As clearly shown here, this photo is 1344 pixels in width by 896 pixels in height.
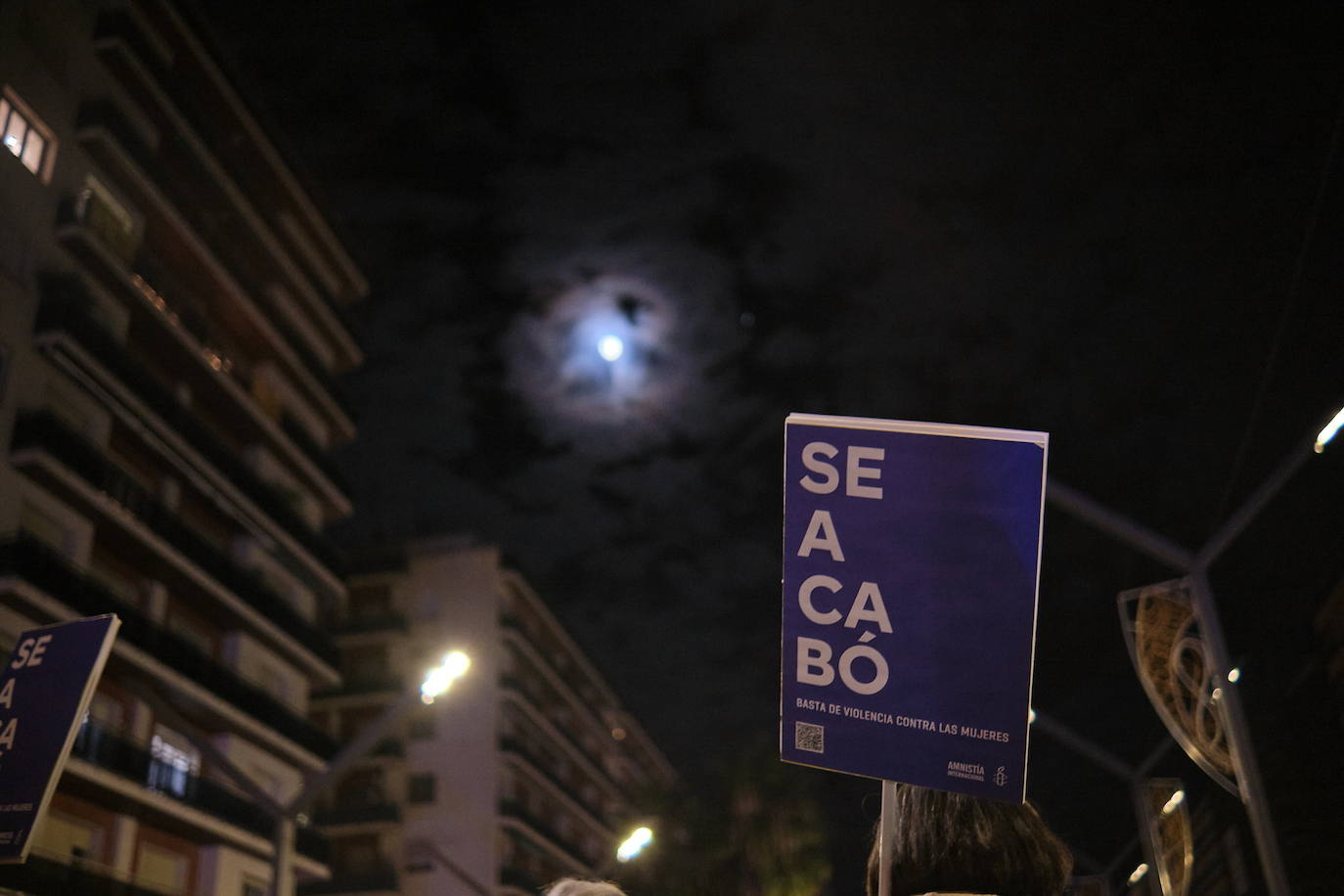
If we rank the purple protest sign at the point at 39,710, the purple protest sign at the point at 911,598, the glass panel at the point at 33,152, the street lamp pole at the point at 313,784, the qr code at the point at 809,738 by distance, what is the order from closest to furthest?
the purple protest sign at the point at 911,598, the qr code at the point at 809,738, the purple protest sign at the point at 39,710, the street lamp pole at the point at 313,784, the glass panel at the point at 33,152

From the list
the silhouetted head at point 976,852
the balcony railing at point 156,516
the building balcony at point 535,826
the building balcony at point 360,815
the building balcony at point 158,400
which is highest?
→ the building balcony at point 158,400

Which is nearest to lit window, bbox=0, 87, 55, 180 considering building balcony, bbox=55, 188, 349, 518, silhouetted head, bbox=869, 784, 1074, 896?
building balcony, bbox=55, 188, 349, 518

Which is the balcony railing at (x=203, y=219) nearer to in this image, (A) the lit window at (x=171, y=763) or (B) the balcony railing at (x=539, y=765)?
(A) the lit window at (x=171, y=763)

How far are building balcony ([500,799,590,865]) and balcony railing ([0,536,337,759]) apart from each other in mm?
19983

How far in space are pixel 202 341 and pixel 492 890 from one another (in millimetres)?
29181

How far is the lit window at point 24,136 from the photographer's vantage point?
24859 millimetres

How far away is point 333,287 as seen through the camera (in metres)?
41.2

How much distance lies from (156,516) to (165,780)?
19.8 feet

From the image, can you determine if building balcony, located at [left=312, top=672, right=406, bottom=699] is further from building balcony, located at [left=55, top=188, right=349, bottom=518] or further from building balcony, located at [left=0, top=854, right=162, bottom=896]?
building balcony, located at [left=0, top=854, right=162, bottom=896]

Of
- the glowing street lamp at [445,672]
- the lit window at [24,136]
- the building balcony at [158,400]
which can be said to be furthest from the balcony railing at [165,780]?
the lit window at [24,136]

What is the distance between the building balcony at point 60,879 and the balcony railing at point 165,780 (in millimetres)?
1963

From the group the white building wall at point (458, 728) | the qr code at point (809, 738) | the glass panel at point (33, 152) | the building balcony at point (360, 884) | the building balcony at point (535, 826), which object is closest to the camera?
the qr code at point (809, 738)

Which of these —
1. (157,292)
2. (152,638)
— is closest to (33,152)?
(157,292)

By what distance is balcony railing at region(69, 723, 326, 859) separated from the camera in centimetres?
2466
